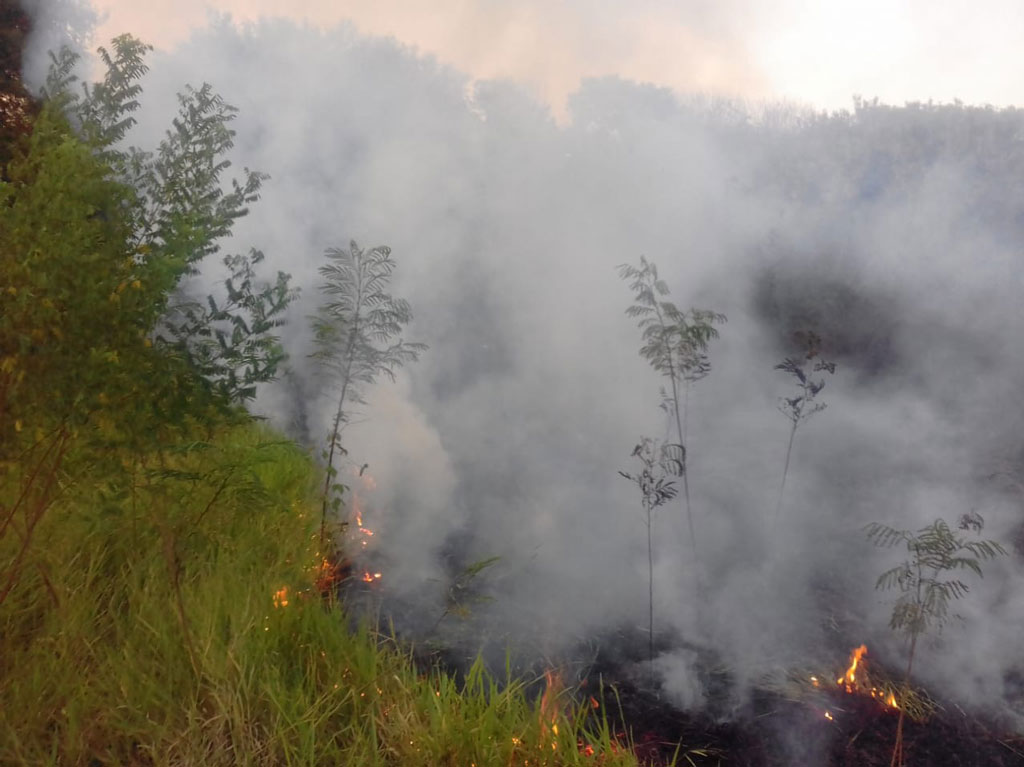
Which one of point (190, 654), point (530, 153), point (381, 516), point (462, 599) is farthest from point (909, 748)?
point (530, 153)

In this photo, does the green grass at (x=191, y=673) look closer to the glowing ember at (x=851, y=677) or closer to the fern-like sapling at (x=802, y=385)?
the glowing ember at (x=851, y=677)

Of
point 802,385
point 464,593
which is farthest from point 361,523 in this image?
→ point 802,385

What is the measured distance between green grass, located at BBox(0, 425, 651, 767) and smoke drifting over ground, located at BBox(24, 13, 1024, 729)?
1.34 m

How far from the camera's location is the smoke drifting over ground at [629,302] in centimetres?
466

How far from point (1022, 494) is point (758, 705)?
3.18 metres

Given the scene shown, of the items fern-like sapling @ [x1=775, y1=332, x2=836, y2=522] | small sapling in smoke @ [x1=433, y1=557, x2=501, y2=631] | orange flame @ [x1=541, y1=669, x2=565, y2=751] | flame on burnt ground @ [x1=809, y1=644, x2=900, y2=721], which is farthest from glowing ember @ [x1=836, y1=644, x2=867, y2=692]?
small sapling in smoke @ [x1=433, y1=557, x2=501, y2=631]

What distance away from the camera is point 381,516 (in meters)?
4.86

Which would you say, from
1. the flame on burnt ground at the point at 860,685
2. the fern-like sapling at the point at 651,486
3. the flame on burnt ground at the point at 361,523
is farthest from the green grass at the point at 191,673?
the flame on burnt ground at the point at 860,685

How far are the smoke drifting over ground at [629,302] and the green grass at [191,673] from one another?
1.34 meters

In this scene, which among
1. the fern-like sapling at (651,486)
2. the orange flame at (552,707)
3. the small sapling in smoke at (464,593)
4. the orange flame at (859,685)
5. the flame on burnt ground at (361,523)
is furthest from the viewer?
the flame on burnt ground at (361,523)

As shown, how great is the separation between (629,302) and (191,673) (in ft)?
16.3

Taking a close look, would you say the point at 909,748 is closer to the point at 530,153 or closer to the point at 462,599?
the point at 462,599

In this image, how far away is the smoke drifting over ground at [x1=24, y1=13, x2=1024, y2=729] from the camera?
15.3 ft

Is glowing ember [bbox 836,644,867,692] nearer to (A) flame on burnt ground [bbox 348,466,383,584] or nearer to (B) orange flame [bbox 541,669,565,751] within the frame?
(B) orange flame [bbox 541,669,565,751]
